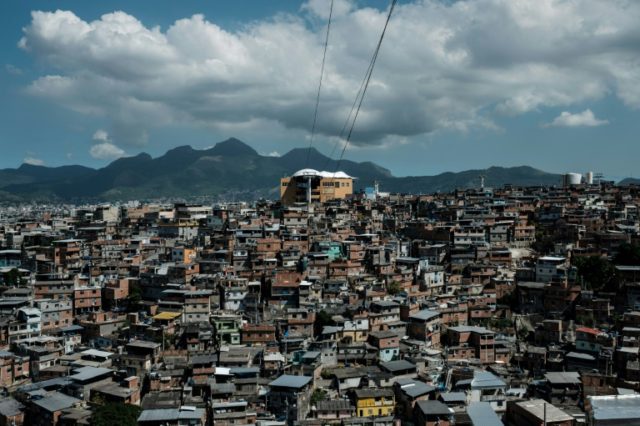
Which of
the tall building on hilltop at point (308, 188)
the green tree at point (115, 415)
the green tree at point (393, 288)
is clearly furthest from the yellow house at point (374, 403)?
the tall building on hilltop at point (308, 188)

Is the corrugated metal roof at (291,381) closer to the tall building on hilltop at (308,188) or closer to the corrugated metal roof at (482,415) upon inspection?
the corrugated metal roof at (482,415)

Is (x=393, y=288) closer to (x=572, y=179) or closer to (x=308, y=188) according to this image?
(x=308, y=188)

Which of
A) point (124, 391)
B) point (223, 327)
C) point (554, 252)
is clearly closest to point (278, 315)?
point (223, 327)

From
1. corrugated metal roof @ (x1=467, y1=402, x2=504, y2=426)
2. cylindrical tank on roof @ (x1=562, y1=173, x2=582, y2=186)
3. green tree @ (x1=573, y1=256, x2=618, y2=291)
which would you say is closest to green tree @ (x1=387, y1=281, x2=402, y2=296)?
green tree @ (x1=573, y1=256, x2=618, y2=291)

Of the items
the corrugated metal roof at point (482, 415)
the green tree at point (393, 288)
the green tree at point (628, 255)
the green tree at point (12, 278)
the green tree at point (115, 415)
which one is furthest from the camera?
the green tree at point (12, 278)

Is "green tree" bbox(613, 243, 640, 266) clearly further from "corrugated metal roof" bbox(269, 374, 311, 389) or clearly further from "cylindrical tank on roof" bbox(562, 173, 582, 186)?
"cylindrical tank on roof" bbox(562, 173, 582, 186)

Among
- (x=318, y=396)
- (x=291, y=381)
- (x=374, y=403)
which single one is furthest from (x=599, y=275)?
(x=291, y=381)

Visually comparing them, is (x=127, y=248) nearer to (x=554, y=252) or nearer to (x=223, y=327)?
(x=223, y=327)
